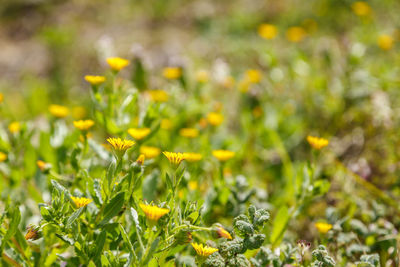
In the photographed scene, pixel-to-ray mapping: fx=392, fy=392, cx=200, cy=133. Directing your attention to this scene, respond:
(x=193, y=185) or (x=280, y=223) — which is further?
(x=193, y=185)

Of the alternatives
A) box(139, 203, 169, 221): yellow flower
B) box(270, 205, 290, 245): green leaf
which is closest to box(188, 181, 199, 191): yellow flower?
box(270, 205, 290, 245): green leaf

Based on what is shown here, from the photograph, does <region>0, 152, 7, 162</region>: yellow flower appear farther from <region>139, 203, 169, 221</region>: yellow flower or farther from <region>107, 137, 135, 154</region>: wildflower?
<region>139, 203, 169, 221</region>: yellow flower

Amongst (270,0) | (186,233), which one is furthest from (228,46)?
(186,233)

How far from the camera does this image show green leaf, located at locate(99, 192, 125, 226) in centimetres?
143

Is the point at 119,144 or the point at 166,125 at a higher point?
the point at 119,144

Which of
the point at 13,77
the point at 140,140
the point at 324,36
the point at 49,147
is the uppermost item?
the point at 140,140

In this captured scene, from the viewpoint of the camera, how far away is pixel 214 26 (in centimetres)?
520

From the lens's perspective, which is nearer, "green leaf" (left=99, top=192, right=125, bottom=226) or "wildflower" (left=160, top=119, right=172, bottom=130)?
"green leaf" (left=99, top=192, right=125, bottom=226)

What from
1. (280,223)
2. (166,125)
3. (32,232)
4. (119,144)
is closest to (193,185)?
(280,223)

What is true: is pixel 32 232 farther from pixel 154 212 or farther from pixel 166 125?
pixel 166 125

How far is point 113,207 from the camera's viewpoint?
1.45 metres

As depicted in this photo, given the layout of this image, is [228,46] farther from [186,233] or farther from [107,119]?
[186,233]

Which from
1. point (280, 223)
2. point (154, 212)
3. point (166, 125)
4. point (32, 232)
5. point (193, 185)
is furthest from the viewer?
point (166, 125)

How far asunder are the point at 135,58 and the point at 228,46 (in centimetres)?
199
